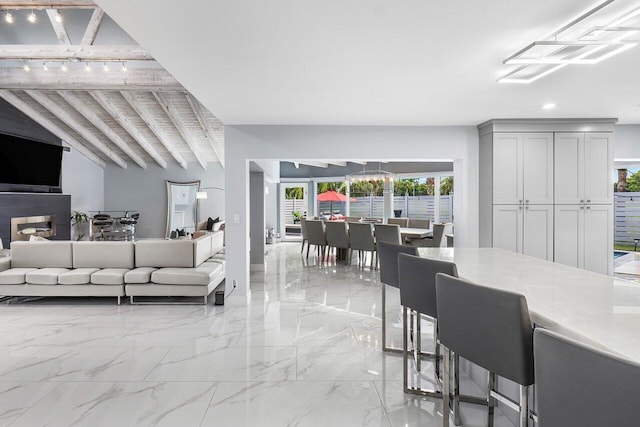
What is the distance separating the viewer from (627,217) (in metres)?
6.87

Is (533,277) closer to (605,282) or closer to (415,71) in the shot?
(605,282)

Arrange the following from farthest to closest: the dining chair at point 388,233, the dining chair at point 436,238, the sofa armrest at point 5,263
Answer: the dining chair at point 436,238, the dining chair at point 388,233, the sofa armrest at point 5,263

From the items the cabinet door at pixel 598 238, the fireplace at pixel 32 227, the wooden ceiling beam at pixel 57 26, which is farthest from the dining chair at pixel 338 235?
the fireplace at pixel 32 227

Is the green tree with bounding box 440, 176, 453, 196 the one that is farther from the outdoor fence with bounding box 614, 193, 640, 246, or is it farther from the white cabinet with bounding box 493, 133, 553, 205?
the white cabinet with bounding box 493, 133, 553, 205

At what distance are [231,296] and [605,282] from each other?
13.4 ft

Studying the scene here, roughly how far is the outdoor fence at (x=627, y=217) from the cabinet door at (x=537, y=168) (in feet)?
11.4

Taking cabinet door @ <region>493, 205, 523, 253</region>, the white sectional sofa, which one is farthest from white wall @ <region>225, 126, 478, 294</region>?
the white sectional sofa

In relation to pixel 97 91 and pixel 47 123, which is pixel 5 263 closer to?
pixel 97 91

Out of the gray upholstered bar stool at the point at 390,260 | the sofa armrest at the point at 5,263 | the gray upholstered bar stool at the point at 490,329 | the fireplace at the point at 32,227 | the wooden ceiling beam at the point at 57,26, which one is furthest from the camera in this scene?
the fireplace at the point at 32,227

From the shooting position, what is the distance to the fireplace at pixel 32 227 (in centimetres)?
763

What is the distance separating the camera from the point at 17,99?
7.30m

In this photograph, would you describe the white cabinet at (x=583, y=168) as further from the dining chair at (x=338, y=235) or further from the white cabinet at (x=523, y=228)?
the dining chair at (x=338, y=235)

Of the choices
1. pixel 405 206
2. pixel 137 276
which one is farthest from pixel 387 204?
pixel 137 276

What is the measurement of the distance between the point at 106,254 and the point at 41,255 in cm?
94
